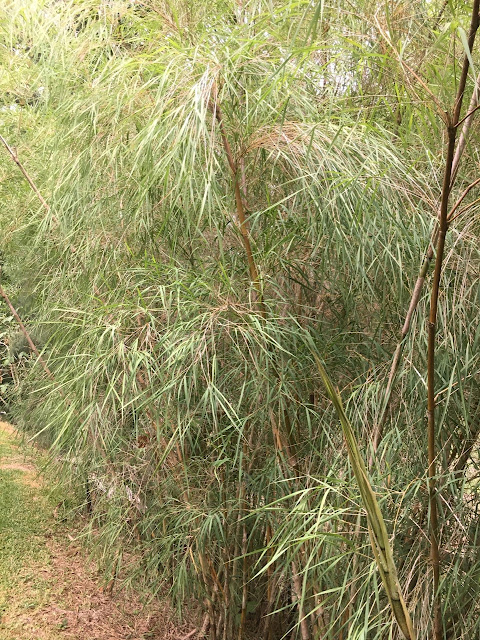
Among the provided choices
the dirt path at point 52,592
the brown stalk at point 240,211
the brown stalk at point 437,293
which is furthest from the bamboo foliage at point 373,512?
the dirt path at point 52,592

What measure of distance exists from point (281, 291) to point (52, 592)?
290cm

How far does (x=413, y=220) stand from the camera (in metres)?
1.67

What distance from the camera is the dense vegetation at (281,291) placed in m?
1.47

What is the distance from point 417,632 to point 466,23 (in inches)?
51.2

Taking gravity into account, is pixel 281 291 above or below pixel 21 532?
above

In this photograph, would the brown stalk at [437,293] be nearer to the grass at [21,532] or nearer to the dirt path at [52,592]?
the dirt path at [52,592]

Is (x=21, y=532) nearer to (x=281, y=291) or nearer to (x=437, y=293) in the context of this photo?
(x=281, y=291)

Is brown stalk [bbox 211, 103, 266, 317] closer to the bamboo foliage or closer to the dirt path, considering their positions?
the bamboo foliage

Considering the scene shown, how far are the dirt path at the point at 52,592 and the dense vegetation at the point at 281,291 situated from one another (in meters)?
1.08

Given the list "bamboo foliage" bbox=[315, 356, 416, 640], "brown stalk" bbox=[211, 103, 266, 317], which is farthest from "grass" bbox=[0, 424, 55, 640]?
"bamboo foliage" bbox=[315, 356, 416, 640]

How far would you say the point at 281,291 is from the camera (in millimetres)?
2021

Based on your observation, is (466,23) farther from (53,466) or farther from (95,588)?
(95,588)

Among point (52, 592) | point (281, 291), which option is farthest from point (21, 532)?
point (281, 291)

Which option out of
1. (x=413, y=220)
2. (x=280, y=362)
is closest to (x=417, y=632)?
(x=280, y=362)
